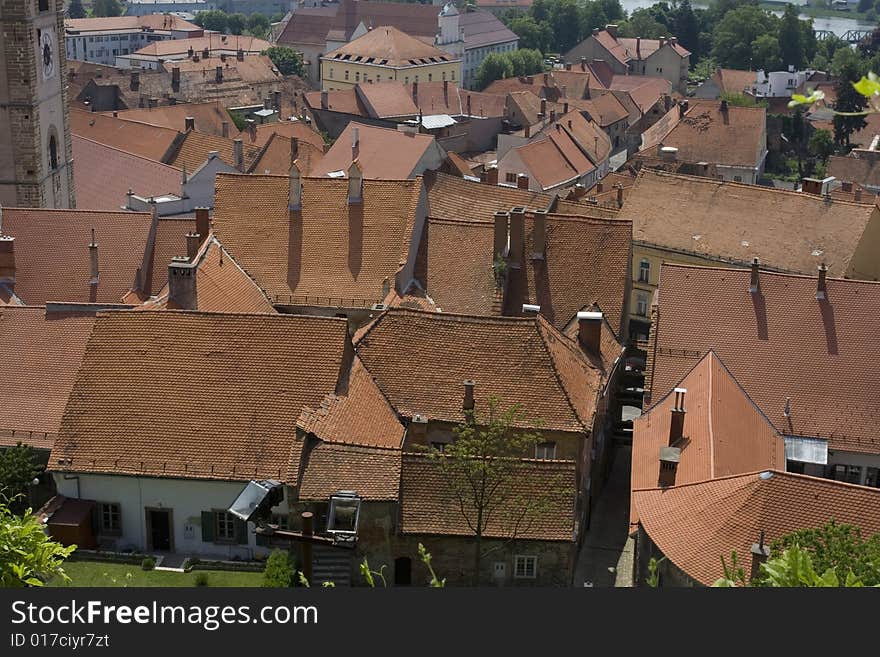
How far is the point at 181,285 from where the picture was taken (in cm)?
4347

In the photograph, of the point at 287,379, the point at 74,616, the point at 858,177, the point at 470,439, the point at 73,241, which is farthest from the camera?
the point at 858,177

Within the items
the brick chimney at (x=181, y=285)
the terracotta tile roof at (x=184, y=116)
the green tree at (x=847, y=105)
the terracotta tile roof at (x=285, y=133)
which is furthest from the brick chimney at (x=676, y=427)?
the green tree at (x=847, y=105)

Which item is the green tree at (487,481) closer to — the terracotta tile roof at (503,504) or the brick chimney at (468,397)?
the terracotta tile roof at (503,504)

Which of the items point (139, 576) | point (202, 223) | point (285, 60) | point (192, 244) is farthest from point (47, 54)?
point (285, 60)

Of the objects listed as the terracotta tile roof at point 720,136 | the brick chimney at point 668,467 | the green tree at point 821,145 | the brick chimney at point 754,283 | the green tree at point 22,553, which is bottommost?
the green tree at point 821,145

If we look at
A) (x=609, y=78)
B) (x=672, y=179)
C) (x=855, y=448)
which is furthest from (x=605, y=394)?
(x=609, y=78)

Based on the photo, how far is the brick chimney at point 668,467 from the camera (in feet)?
120

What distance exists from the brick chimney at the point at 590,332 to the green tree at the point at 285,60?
136951mm

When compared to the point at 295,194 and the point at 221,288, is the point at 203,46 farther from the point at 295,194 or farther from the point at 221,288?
the point at 221,288

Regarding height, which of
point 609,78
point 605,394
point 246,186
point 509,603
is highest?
point 509,603

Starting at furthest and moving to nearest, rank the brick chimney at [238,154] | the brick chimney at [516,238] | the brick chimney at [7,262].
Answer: the brick chimney at [238,154], the brick chimney at [516,238], the brick chimney at [7,262]

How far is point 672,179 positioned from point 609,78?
102 meters

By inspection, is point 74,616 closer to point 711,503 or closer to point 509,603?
point 509,603

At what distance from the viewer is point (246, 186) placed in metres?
52.7
